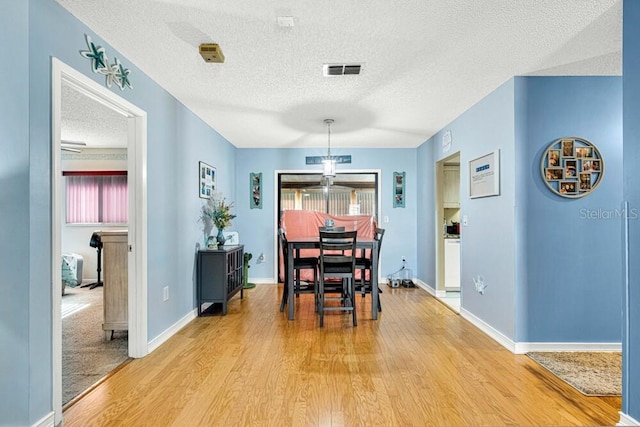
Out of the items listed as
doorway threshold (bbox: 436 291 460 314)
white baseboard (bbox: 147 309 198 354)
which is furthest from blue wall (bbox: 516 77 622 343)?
white baseboard (bbox: 147 309 198 354)

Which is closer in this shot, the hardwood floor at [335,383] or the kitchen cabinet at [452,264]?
the hardwood floor at [335,383]

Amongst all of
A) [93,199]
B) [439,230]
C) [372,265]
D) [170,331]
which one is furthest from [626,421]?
[93,199]

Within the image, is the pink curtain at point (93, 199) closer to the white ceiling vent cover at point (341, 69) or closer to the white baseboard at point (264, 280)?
the white baseboard at point (264, 280)

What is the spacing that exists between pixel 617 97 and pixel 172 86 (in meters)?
3.96

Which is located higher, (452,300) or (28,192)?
(28,192)

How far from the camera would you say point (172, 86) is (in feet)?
10.3

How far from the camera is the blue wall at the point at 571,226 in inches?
111

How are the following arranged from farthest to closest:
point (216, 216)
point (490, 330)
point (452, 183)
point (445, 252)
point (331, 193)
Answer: point (331, 193) < point (452, 183) < point (445, 252) < point (216, 216) < point (490, 330)

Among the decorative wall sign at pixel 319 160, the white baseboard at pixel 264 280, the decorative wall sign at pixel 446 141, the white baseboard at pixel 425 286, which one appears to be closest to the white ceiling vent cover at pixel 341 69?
the decorative wall sign at pixel 446 141

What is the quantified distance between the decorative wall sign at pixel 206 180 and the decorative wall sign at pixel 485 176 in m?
3.20

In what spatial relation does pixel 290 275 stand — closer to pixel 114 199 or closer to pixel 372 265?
pixel 372 265

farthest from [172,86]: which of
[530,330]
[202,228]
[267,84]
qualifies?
[530,330]

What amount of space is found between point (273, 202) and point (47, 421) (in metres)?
Result: 4.34

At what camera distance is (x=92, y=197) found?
20.7 ft
